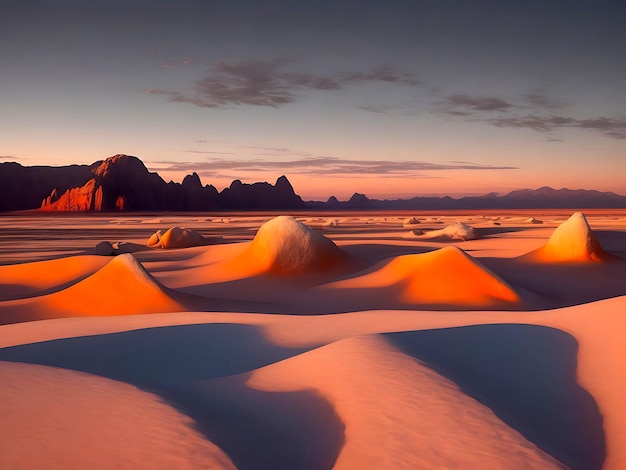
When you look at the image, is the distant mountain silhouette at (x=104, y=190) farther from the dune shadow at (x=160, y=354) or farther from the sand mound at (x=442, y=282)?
the dune shadow at (x=160, y=354)

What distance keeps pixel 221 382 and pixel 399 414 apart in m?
1.67

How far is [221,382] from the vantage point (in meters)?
4.60

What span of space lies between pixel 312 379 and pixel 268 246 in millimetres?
12175

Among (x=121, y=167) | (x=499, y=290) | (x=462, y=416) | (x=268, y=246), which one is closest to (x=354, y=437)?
(x=462, y=416)

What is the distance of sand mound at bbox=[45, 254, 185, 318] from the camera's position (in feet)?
36.1

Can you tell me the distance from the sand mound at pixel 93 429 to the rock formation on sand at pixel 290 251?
39.8ft

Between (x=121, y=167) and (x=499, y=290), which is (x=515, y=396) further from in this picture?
(x=121, y=167)

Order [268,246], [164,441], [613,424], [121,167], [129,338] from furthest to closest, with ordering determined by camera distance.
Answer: [121,167], [268,246], [129,338], [613,424], [164,441]

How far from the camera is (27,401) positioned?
3.61 meters

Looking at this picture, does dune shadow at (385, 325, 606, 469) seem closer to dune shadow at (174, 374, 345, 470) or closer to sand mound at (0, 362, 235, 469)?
dune shadow at (174, 374, 345, 470)

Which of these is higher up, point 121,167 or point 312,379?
point 121,167

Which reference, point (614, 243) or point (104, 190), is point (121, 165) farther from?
point (614, 243)

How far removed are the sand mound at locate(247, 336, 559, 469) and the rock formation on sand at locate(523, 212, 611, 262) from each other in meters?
15.1

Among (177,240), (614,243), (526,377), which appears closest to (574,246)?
(614,243)
